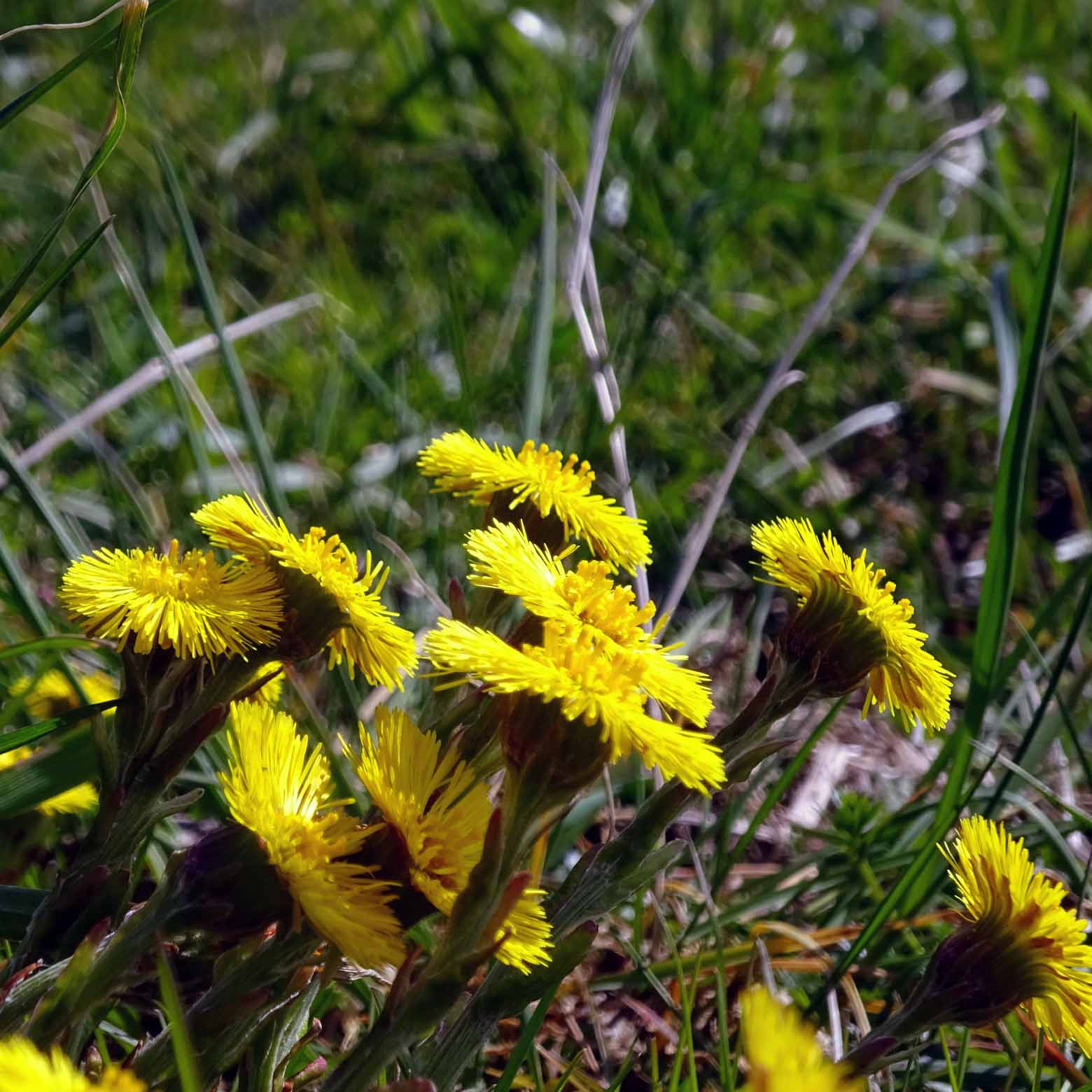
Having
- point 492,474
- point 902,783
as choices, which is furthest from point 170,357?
point 902,783

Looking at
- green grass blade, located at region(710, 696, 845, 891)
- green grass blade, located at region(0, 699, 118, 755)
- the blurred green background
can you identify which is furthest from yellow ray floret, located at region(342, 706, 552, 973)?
the blurred green background

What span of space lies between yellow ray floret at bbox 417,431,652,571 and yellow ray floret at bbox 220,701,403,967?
0.30m

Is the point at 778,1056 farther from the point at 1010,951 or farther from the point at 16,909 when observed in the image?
the point at 16,909

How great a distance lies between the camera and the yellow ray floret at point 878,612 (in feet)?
3.03

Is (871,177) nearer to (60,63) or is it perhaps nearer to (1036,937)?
(60,63)

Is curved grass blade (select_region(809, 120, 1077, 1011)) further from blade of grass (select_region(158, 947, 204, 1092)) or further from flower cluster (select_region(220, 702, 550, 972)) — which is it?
blade of grass (select_region(158, 947, 204, 1092))

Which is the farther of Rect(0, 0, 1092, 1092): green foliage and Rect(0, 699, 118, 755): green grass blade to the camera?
Rect(0, 0, 1092, 1092): green foliage

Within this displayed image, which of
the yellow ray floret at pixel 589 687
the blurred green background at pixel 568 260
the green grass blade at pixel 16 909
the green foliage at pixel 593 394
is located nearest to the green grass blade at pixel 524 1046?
the green foliage at pixel 593 394

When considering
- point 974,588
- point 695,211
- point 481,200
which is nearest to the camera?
point 974,588

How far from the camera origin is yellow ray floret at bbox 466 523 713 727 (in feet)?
2.55

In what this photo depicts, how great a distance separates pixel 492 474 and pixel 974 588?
131cm

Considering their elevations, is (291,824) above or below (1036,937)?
above

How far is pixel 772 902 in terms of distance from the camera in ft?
4.57

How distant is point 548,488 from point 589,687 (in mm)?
322
